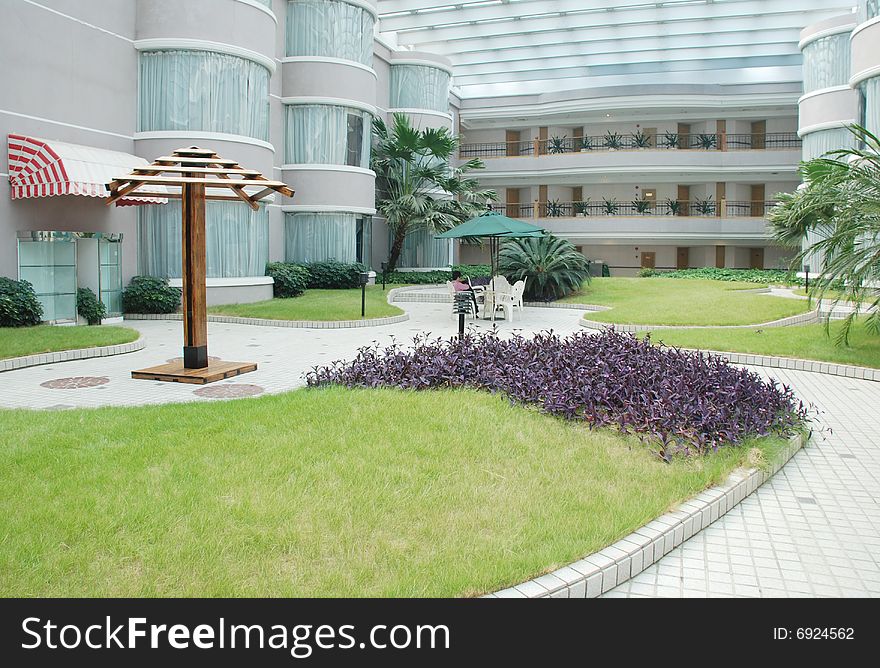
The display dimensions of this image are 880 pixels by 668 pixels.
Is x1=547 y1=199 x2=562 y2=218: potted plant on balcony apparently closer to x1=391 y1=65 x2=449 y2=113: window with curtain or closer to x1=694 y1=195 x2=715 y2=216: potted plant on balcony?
x1=694 y1=195 x2=715 y2=216: potted plant on balcony

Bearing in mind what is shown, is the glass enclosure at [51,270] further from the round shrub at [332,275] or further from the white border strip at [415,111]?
the white border strip at [415,111]

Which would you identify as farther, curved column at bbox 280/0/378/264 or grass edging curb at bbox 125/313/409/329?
curved column at bbox 280/0/378/264

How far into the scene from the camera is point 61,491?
5.23 m

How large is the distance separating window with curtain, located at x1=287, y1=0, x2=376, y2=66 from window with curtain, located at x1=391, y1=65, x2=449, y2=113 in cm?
727

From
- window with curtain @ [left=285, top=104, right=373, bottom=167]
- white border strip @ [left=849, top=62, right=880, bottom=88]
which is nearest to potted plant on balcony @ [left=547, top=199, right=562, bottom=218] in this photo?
window with curtain @ [left=285, top=104, right=373, bottom=167]

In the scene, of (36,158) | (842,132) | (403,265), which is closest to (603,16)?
(842,132)

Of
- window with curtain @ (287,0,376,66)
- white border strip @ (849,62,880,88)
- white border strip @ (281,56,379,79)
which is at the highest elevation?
window with curtain @ (287,0,376,66)

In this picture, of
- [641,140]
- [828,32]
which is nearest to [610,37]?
[641,140]

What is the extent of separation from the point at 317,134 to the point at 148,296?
9.54 meters

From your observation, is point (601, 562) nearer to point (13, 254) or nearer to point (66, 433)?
point (66, 433)

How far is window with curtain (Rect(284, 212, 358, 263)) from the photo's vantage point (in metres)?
26.0

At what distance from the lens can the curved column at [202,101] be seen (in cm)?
1902

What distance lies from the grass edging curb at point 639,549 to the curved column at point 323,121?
21085 mm
